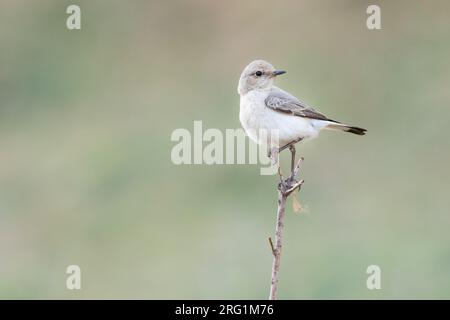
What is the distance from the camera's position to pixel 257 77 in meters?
7.90

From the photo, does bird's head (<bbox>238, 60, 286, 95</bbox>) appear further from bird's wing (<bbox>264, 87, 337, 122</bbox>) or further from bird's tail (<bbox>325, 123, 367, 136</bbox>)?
bird's tail (<bbox>325, 123, 367, 136</bbox>)

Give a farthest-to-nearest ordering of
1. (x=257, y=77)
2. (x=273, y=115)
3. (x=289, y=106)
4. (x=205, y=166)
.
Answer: (x=205, y=166) → (x=257, y=77) → (x=289, y=106) → (x=273, y=115)

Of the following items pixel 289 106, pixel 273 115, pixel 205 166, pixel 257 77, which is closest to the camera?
pixel 273 115

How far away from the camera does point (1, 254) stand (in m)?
13.5

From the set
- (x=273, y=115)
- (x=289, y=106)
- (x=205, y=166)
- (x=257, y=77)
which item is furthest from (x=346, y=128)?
(x=205, y=166)

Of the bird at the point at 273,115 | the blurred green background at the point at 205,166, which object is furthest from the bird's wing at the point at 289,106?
the blurred green background at the point at 205,166

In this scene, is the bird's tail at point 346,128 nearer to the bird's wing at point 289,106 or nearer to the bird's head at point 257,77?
the bird's wing at point 289,106

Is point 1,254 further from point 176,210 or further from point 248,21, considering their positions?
point 248,21

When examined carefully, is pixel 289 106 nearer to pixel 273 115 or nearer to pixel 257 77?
pixel 273 115

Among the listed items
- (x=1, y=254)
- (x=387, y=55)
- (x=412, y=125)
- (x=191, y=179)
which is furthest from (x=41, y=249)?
(x=387, y=55)

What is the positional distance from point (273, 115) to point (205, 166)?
6.97 m

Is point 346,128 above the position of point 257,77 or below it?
below

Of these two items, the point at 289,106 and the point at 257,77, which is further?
the point at 257,77

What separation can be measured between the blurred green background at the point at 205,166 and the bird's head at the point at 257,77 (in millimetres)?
3667
